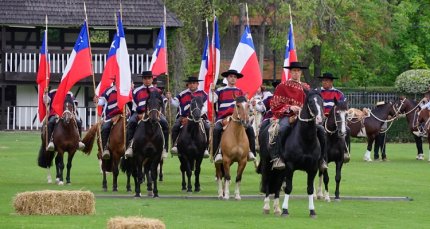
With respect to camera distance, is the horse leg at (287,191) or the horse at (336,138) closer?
the horse leg at (287,191)

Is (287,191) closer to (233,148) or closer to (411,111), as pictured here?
(233,148)

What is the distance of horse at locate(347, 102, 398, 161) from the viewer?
40.9 metres

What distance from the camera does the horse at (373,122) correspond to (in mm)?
40938

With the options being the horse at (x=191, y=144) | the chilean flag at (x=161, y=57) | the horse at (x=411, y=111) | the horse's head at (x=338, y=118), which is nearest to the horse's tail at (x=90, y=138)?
the chilean flag at (x=161, y=57)

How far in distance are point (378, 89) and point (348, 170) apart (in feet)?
80.5

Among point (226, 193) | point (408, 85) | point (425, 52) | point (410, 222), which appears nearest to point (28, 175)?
point (226, 193)

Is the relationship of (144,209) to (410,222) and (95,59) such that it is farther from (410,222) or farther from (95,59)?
(95,59)

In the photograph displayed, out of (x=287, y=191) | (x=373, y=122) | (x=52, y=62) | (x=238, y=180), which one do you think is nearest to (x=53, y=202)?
(x=287, y=191)

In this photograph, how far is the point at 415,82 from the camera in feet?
185

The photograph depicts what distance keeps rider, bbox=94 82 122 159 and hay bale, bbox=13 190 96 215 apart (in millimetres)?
7300

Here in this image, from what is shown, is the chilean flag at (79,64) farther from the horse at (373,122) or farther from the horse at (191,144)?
the horse at (373,122)

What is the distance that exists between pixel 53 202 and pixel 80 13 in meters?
43.9

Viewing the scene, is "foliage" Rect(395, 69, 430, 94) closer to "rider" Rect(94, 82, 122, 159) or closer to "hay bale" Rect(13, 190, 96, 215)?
"rider" Rect(94, 82, 122, 159)

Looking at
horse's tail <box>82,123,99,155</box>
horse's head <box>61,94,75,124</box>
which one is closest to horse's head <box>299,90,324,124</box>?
horse's head <box>61,94,75,124</box>
